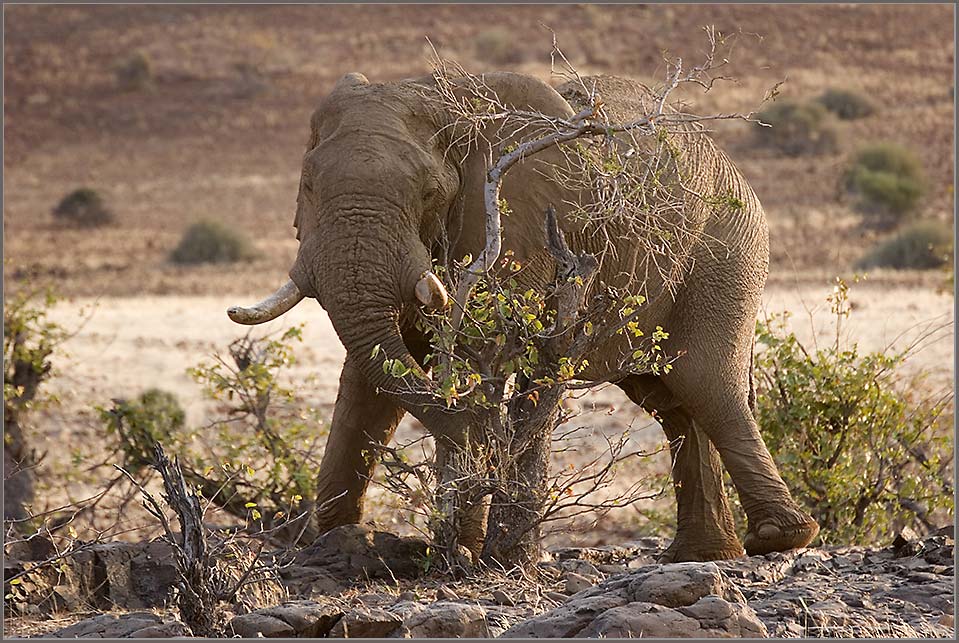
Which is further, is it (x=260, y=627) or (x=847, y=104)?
(x=847, y=104)

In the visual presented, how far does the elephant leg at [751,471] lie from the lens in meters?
7.25

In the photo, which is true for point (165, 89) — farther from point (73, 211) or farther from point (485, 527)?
point (485, 527)

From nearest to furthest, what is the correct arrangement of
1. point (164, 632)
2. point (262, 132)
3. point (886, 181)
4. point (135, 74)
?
point (164, 632) < point (886, 181) < point (262, 132) < point (135, 74)

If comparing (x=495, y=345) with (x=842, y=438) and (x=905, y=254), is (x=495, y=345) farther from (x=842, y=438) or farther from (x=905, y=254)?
(x=905, y=254)

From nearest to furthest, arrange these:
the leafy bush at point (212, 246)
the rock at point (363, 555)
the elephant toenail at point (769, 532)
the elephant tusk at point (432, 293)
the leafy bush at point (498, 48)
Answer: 1. the elephant tusk at point (432, 293)
2. the rock at point (363, 555)
3. the elephant toenail at point (769, 532)
4. the leafy bush at point (212, 246)
5. the leafy bush at point (498, 48)

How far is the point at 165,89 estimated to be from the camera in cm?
4025

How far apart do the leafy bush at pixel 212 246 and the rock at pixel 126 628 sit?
20.0 m

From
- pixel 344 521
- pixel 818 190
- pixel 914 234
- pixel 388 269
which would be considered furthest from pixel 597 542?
pixel 818 190

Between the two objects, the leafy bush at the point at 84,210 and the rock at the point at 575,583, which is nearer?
the rock at the point at 575,583

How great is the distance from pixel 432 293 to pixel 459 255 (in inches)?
25.2

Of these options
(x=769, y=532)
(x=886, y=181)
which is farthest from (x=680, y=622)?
(x=886, y=181)

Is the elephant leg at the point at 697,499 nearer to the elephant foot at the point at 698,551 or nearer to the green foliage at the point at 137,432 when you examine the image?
the elephant foot at the point at 698,551

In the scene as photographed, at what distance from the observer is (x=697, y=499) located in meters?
7.73

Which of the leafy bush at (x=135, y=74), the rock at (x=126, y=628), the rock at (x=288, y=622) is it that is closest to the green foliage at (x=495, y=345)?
the rock at (x=288, y=622)
